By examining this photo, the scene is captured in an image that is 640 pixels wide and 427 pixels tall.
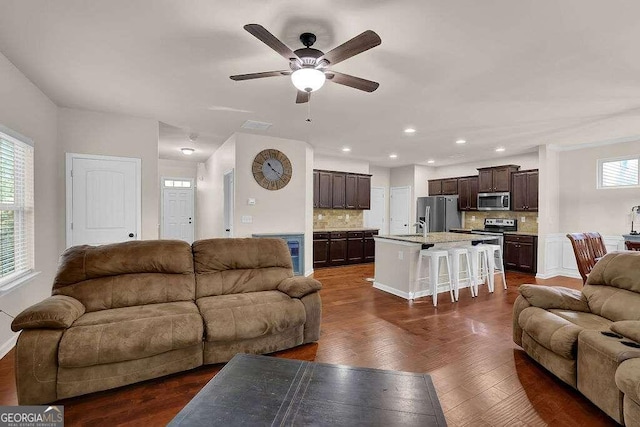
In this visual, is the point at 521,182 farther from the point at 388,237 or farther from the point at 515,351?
the point at 515,351

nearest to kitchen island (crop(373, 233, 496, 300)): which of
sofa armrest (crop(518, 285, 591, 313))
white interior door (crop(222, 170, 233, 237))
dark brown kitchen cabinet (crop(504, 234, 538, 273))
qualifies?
sofa armrest (crop(518, 285, 591, 313))

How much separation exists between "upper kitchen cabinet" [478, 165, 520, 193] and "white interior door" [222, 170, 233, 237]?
5.76m

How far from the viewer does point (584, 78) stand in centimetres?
292

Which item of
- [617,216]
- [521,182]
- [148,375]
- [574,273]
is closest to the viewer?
[148,375]

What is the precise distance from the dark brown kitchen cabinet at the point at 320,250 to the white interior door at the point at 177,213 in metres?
3.91

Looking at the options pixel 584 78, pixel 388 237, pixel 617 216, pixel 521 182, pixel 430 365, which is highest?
pixel 584 78

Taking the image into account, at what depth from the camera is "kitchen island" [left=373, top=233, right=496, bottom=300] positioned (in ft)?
14.7

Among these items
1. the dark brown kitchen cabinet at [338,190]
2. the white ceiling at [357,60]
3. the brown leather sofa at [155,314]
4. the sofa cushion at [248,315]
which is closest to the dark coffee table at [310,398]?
the sofa cushion at [248,315]

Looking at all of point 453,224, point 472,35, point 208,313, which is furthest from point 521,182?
point 208,313

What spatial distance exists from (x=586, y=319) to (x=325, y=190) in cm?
530

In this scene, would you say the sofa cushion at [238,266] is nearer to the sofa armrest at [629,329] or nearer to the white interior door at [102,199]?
the white interior door at [102,199]

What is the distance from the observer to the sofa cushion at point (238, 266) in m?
3.00

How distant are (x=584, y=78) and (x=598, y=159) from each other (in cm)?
384

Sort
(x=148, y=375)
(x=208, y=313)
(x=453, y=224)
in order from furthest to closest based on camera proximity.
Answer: (x=453, y=224)
(x=208, y=313)
(x=148, y=375)
